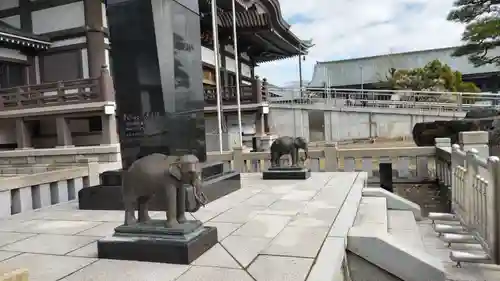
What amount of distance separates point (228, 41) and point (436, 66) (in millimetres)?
16282

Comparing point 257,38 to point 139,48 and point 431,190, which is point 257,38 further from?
point 139,48

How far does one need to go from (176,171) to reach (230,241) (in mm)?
923

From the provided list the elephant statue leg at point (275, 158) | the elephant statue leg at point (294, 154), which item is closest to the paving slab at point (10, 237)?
the elephant statue leg at point (275, 158)

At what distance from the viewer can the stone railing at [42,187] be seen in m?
4.95

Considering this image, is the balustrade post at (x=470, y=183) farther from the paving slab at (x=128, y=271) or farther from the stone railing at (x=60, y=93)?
the stone railing at (x=60, y=93)

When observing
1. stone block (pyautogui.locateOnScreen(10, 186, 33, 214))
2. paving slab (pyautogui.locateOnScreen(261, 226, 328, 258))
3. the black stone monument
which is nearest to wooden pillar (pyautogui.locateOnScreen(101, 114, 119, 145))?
stone block (pyautogui.locateOnScreen(10, 186, 33, 214))

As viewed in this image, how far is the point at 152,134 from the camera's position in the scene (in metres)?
4.88

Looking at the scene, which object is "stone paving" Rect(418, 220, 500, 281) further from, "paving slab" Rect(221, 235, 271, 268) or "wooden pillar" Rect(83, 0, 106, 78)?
"wooden pillar" Rect(83, 0, 106, 78)

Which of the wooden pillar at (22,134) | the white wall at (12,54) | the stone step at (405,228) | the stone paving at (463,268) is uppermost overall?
the white wall at (12,54)

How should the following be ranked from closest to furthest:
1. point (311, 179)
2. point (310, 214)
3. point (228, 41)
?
point (310, 214), point (311, 179), point (228, 41)

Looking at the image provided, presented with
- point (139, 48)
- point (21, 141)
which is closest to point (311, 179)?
point (139, 48)

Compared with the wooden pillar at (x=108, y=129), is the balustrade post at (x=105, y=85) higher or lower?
higher

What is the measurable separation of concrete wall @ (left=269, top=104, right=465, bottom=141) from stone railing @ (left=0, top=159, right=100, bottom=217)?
53.3 ft

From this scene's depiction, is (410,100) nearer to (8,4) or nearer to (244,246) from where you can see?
(8,4)
